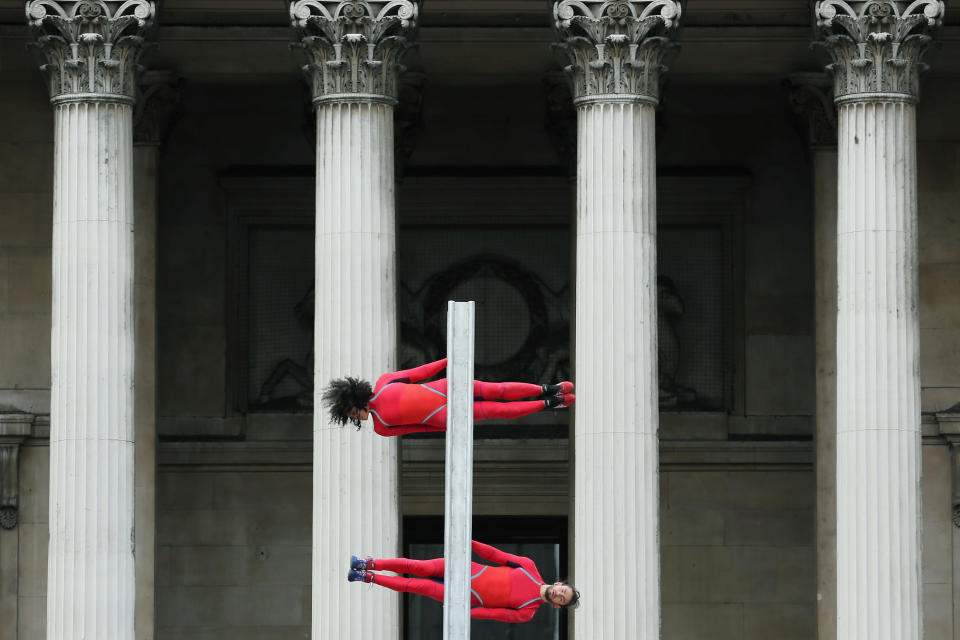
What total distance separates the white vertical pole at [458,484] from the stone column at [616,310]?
751 inches

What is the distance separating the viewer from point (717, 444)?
4725 cm

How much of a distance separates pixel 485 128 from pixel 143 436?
32.9ft

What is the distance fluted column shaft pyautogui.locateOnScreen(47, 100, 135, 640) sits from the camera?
37812 mm

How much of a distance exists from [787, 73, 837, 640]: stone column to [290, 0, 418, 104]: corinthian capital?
859 cm

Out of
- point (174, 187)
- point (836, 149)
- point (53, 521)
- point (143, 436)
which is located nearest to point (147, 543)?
point (143, 436)

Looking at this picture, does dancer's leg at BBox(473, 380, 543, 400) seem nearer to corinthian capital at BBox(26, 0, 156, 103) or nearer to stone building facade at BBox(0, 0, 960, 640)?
stone building facade at BBox(0, 0, 960, 640)

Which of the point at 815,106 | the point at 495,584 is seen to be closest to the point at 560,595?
the point at 495,584

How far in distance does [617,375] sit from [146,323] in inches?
381

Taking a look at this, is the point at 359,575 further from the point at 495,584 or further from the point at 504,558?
the point at 504,558

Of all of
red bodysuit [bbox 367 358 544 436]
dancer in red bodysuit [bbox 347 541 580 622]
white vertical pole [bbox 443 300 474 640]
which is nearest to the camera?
white vertical pole [bbox 443 300 474 640]

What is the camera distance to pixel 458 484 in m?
18.3

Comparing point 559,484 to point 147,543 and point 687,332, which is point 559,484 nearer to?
point 687,332

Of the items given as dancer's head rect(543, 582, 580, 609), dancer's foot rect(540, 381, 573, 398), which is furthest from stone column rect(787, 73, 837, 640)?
dancer's foot rect(540, 381, 573, 398)

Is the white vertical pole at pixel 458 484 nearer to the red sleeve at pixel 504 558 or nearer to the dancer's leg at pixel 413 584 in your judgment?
the red sleeve at pixel 504 558
